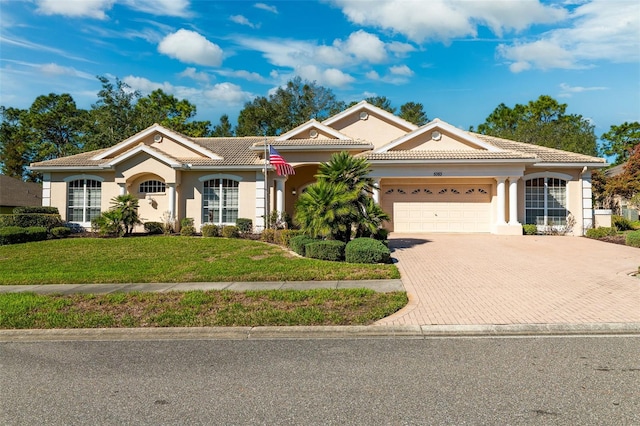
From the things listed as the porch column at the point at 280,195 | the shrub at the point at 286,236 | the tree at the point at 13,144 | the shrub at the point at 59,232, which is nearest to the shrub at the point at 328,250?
the shrub at the point at 286,236

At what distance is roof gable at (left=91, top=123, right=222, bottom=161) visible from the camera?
72.8 ft

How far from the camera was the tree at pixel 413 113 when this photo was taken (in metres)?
51.0

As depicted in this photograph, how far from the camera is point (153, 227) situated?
2022 centimetres

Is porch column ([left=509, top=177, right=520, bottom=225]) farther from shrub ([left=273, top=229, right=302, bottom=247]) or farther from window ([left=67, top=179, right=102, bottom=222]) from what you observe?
window ([left=67, top=179, right=102, bottom=222])

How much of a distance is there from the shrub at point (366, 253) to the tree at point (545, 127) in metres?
34.6

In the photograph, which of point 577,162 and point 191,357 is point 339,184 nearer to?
point 191,357

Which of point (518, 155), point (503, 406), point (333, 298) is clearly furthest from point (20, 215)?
point (518, 155)

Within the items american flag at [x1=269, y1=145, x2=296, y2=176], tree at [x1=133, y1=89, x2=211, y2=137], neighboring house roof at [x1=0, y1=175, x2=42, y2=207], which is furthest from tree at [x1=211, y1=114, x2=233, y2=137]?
american flag at [x1=269, y1=145, x2=296, y2=176]

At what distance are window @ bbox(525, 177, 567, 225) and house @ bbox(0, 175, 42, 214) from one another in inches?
1633

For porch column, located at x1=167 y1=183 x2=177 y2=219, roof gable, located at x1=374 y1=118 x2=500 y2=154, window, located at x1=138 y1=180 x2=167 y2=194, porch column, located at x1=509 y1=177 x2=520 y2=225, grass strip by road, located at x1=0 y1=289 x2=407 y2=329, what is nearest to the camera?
grass strip by road, located at x1=0 y1=289 x2=407 y2=329

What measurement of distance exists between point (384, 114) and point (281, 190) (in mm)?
7391

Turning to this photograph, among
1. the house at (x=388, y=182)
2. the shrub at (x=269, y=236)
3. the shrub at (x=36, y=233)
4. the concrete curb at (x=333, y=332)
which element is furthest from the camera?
the house at (x=388, y=182)

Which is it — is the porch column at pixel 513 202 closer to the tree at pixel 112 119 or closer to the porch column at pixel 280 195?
the porch column at pixel 280 195

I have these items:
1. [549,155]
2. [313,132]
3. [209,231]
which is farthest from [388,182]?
[209,231]
